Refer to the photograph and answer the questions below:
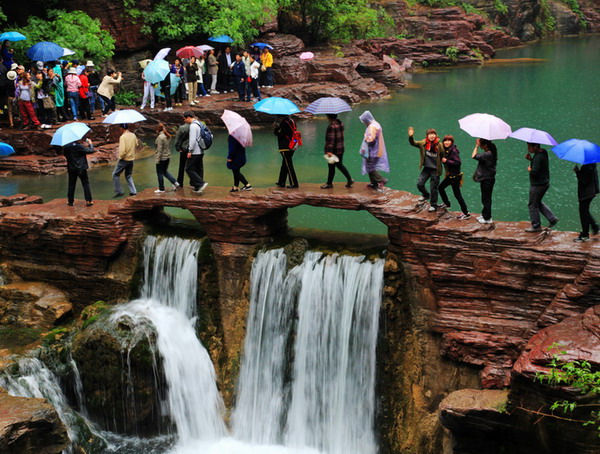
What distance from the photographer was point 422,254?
1247 centimetres

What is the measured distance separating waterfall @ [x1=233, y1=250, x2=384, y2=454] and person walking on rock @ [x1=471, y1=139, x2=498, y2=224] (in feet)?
7.06

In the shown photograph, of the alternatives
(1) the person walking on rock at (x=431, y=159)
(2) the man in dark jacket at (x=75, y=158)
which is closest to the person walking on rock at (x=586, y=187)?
(1) the person walking on rock at (x=431, y=159)

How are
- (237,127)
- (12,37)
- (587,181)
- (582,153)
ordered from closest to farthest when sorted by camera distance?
(582,153) < (587,181) < (237,127) < (12,37)

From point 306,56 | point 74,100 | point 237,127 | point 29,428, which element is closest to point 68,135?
point 237,127

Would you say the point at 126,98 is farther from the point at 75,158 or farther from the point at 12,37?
the point at 75,158

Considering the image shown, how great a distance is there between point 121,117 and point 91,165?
8314mm

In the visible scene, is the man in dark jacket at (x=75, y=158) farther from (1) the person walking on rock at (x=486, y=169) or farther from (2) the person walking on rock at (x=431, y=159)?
(1) the person walking on rock at (x=486, y=169)

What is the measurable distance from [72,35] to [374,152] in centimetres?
1793

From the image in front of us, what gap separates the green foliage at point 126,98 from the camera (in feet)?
97.0

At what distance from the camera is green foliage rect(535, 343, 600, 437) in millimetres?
9492

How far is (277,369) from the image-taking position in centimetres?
1406

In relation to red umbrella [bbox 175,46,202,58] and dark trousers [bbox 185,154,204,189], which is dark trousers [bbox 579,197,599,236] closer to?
dark trousers [bbox 185,154,204,189]

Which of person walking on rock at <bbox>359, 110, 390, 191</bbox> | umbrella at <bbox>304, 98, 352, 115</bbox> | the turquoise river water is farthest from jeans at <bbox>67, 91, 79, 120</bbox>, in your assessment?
person walking on rock at <bbox>359, 110, 390, 191</bbox>

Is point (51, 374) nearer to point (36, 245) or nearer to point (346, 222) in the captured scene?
point (36, 245)
